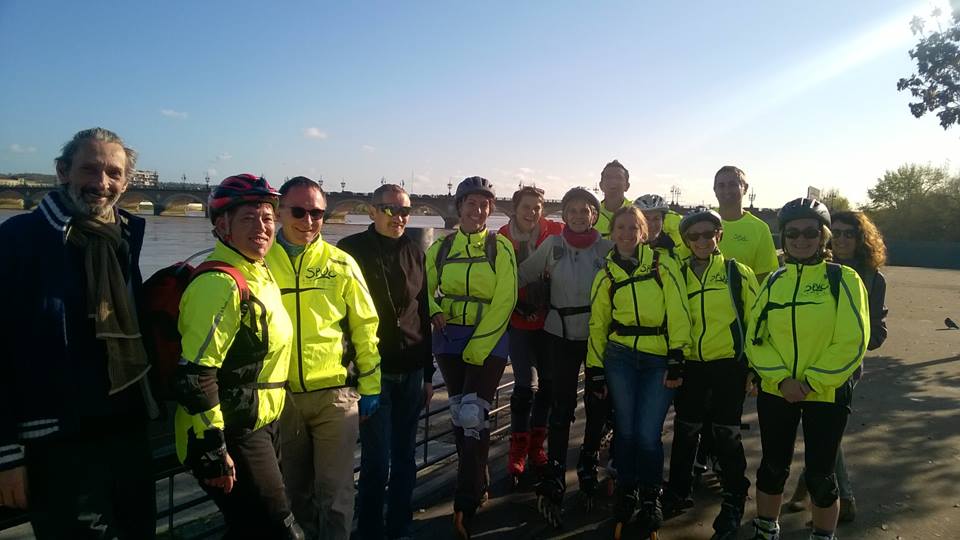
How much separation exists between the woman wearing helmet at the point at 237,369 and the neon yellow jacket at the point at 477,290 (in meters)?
1.58

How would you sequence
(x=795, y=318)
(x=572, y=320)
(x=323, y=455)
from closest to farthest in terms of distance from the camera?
(x=323, y=455)
(x=795, y=318)
(x=572, y=320)

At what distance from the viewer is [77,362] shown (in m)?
2.21

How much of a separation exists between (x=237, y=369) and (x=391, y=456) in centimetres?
163

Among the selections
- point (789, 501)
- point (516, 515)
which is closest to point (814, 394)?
point (789, 501)

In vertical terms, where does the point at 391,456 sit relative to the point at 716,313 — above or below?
below

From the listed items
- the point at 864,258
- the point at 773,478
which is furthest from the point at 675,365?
the point at 864,258

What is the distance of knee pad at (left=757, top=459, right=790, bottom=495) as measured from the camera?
11.0ft

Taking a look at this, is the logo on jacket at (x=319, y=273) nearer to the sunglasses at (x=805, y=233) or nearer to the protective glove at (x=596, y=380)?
the protective glove at (x=596, y=380)

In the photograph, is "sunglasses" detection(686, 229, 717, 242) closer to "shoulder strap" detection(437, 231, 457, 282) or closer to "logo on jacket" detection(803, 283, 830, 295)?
"logo on jacket" detection(803, 283, 830, 295)

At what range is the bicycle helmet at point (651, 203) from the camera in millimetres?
4809

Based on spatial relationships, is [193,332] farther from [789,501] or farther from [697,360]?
[789,501]

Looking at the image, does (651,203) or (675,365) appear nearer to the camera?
(675,365)

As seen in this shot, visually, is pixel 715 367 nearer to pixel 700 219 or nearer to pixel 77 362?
pixel 700 219

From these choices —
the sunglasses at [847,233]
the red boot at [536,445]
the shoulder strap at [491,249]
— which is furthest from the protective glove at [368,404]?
the sunglasses at [847,233]
